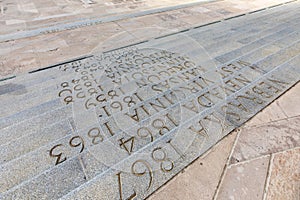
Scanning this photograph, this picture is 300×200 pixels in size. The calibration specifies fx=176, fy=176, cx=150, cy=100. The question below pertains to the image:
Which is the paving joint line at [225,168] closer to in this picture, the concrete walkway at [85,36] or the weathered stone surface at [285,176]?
the weathered stone surface at [285,176]

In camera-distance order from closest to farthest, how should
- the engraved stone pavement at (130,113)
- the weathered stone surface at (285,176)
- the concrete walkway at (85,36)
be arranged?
the weathered stone surface at (285,176) < the engraved stone pavement at (130,113) < the concrete walkway at (85,36)

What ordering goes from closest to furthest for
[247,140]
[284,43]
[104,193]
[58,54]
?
[104,193] < [247,140] < [58,54] < [284,43]

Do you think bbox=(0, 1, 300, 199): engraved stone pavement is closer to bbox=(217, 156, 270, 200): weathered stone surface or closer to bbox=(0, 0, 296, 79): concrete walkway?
bbox=(217, 156, 270, 200): weathered stone surface

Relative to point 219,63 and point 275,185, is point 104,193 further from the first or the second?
point 219,63

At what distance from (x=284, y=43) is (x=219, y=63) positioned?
2.62 m

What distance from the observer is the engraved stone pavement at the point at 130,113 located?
2.10 meters

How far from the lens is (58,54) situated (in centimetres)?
475

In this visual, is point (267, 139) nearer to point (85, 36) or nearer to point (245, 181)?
point (245, 181)

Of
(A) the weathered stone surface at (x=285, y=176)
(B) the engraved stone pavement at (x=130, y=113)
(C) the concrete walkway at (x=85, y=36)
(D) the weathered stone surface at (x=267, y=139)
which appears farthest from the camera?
(C) the concrete walkway at (x=85, y=36)

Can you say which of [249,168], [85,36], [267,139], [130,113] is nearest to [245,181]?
[249,168]

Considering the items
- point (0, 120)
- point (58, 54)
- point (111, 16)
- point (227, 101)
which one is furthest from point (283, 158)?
point (111, 16)

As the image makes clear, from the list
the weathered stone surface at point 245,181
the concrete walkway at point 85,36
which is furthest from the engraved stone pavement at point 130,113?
the concrete walkway at point 85,36

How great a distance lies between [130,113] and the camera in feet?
9.66

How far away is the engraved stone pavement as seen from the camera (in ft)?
6.88
